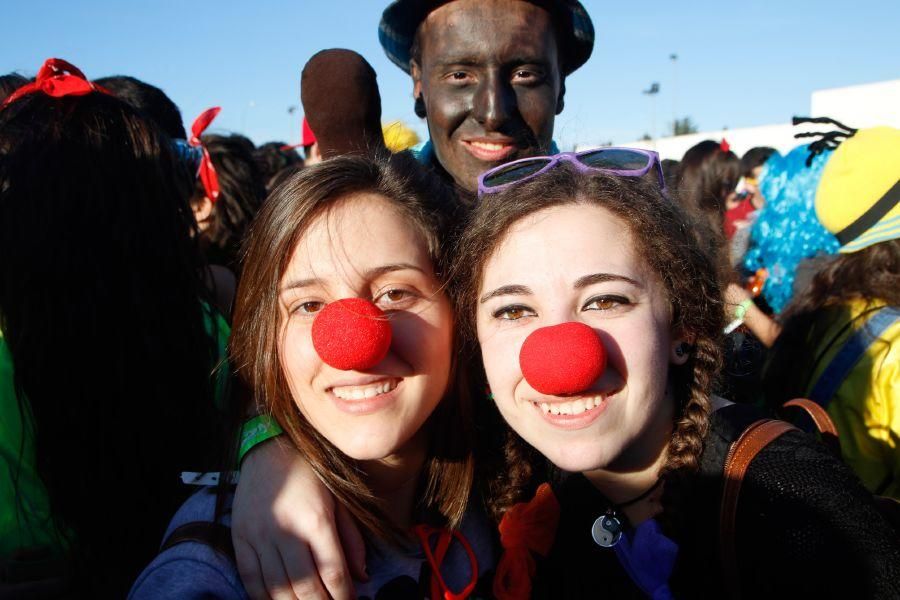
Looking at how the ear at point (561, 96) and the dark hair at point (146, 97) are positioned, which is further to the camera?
the dark hair at point (146, 97)

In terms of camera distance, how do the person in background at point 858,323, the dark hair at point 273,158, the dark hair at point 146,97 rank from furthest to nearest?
the dark hair at point 273,158 < the dark hair at point 146,97 < the person in background at point 858,323

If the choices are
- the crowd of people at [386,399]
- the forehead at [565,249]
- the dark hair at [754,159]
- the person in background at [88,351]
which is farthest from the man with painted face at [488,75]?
the dark hair at [754,159]

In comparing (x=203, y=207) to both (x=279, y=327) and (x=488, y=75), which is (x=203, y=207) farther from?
(x=279, y=327)

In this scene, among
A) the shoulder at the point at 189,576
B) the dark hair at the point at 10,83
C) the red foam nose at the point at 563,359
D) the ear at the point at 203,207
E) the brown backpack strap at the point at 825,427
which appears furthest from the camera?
the ear at the point at 203,207

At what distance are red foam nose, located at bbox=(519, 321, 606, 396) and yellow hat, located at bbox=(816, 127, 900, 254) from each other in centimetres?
160

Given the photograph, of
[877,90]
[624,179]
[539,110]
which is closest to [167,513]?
[624,179]

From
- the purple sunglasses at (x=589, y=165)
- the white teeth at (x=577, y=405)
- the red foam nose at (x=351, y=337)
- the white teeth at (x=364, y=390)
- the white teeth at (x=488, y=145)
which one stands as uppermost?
the white teeth at (x=488, y=145)

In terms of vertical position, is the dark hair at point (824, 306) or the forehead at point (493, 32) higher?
the forehead at point (493, 32)

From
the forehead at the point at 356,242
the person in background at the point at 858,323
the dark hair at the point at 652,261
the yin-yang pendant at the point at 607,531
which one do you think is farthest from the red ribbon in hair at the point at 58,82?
the person in background at the point at 858,323

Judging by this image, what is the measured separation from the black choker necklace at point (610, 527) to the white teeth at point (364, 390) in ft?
1.88

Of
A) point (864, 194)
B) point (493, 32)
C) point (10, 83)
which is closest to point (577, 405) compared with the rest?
point (493, 32)

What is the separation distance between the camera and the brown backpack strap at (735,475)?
132 centimetres

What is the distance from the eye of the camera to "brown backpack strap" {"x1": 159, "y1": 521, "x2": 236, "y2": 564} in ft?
4.27

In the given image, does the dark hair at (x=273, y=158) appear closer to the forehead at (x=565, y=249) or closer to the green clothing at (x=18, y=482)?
the green clothing at (x=18, y=482)
